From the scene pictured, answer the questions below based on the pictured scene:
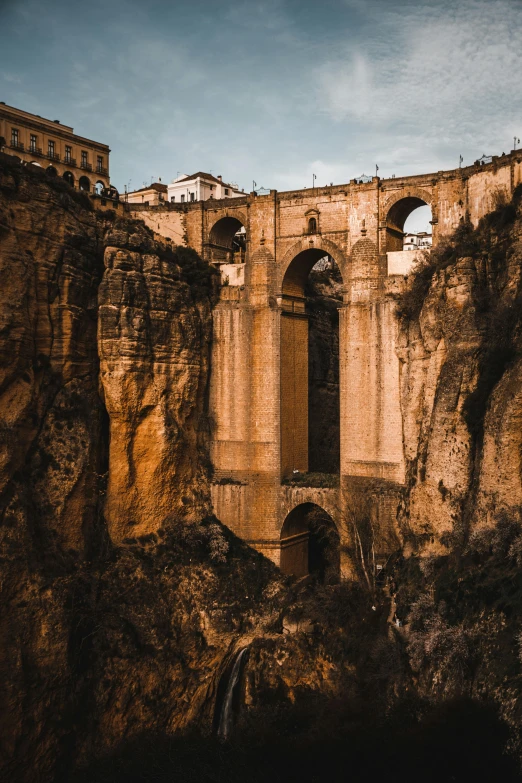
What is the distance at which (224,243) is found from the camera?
3775 centimetres

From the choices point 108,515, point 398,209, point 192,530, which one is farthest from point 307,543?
point 398,209

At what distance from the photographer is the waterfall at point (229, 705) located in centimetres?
2845

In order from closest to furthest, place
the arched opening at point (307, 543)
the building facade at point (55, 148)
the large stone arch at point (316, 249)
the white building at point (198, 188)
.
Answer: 1. the large stone arch at point (316, 249)
2. the arched opening at point (307, 543)
3. the building facade at point (55, 148)
4. the white building at point (198, 188)

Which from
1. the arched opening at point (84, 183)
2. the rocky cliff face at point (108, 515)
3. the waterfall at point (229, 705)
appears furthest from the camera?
the arched opening at point (84, 183)

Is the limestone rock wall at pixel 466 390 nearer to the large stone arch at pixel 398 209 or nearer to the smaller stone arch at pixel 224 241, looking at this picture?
the large stone arch at pixel 398 209

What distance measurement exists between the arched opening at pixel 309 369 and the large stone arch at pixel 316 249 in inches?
7.4

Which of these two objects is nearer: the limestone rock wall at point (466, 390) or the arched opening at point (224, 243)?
the limestone rock wall at point (466, 390)

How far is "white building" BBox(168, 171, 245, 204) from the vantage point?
54.3 meters

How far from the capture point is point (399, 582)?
27766mm

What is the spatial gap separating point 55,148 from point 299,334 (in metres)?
16.4

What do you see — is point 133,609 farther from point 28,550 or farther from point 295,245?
point 295,245

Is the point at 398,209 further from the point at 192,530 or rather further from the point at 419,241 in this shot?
the point at 419,241

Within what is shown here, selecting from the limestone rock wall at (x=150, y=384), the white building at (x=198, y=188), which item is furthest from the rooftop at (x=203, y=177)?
the limestone rock wall at (x=150, y=384)

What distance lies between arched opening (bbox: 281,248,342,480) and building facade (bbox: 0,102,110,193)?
1213 centimetres
